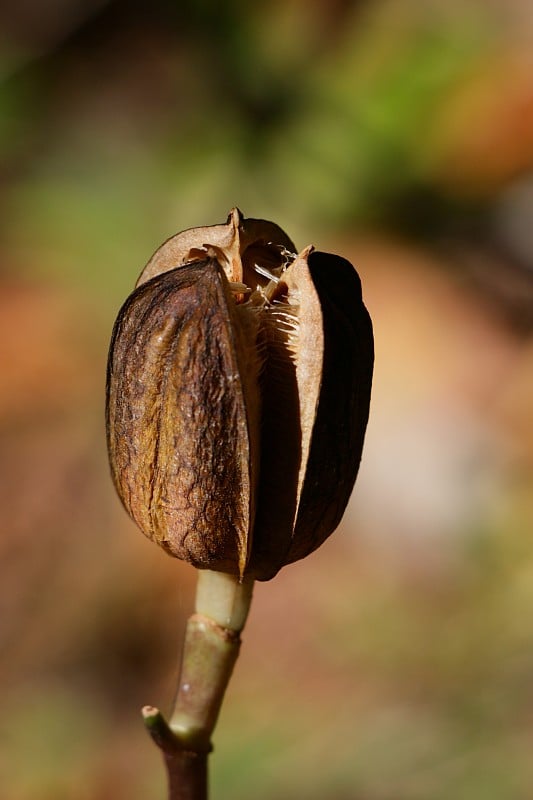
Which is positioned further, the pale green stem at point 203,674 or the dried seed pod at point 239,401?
the pale green stem at point 203,674

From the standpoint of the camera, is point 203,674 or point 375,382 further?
point 375,382

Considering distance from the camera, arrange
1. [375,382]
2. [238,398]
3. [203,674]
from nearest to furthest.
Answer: [238,398] < [203,674] < [375,382]

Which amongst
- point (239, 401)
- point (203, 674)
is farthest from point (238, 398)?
point (203, 674)

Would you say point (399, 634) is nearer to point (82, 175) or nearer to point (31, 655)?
point (31, 655)

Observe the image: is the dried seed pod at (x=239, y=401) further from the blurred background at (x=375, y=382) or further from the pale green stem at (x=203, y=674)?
the blurred background at (x=375, y=382)

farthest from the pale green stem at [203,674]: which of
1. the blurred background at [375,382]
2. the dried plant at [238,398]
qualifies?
the blurred background at [375,382]

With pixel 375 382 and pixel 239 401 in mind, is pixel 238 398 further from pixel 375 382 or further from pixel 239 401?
pixel 375 382
